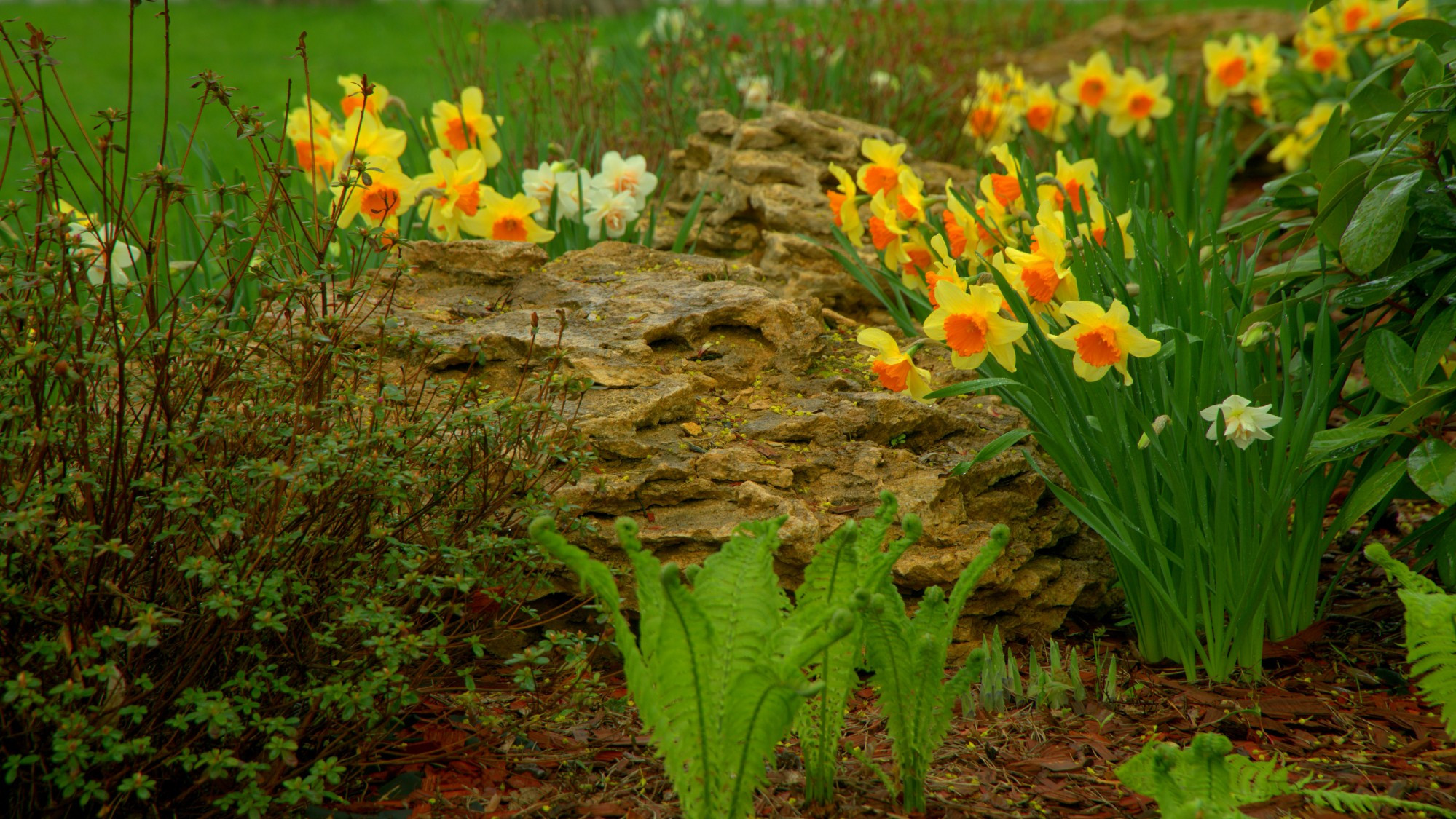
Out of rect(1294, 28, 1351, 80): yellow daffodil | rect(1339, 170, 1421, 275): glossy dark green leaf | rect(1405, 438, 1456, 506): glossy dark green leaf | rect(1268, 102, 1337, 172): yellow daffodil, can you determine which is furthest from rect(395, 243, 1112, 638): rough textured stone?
rect(1294, 28, 1351, 80): yellow daffodil

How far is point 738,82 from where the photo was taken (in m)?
5.37

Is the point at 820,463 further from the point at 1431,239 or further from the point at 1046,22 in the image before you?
the point at 1046,22

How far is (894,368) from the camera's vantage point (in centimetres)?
206

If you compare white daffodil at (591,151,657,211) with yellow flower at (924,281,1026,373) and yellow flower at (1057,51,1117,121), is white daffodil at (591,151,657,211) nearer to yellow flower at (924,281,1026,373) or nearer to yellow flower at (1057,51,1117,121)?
yellow flower at (924,281,1026,373)

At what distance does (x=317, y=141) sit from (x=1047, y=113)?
3.27m

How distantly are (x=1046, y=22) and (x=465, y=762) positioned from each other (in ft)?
33.7

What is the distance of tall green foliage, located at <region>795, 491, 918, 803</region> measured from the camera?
5.40 feet

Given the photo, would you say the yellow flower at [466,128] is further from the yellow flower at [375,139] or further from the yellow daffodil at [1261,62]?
the yellow daffodil at [1261,62]

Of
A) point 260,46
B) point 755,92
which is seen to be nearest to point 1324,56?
point 755,92

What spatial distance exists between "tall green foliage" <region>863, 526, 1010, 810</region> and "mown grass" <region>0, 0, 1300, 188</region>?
4866 mm

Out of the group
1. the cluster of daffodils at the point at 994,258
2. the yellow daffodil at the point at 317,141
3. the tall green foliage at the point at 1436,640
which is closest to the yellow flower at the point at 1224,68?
the cluster of daffodils at the point at 994,258

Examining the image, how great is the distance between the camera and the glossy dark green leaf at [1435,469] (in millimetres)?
1935

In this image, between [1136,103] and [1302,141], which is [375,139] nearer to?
[1136,103]

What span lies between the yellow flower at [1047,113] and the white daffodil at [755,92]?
126 cm
